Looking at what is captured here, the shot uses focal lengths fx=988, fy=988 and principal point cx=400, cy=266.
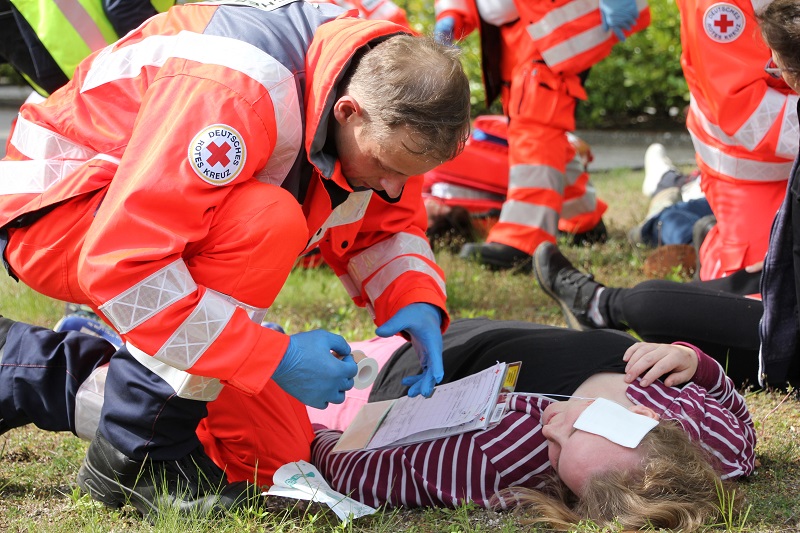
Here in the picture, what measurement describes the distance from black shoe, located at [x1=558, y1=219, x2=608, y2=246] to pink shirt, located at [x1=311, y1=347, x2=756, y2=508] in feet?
8.59

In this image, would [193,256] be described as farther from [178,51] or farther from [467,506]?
[467,506]

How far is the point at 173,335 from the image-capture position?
6.81ft

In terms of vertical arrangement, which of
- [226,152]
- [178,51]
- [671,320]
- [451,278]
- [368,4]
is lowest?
[451,278]

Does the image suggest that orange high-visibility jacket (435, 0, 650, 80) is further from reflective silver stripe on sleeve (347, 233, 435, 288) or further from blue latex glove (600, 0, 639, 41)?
reflective silver stripe on sleeve (347, 233, 435, 288)

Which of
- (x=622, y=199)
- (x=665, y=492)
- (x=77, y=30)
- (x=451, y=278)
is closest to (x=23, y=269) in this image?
(x=77, y=30)

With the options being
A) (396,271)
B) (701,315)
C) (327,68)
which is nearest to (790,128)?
(701,315)

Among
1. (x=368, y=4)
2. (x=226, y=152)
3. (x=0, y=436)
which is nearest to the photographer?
(x=226, y=152)

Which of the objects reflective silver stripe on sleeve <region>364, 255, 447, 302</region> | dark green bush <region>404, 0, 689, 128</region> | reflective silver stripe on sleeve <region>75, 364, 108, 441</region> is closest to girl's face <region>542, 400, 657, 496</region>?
reflective silver stripe on sleeve <region>364, 255, 447, 302</region>

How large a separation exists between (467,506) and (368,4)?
299 centimetres

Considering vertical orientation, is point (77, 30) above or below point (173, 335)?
above

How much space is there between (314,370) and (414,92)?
0.66 meters

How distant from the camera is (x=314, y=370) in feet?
7.30

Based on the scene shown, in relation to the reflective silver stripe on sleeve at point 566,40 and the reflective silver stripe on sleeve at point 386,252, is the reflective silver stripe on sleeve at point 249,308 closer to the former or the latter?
the reflective silver stripe on sleeve at point 386,252

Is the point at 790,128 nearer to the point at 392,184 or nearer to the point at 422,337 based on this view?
the point at 422,337
